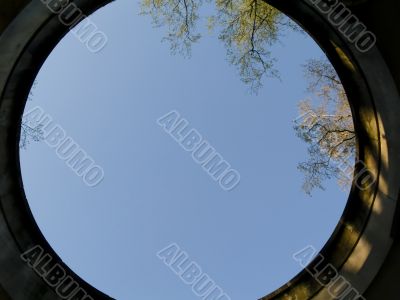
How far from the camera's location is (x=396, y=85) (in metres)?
9.70

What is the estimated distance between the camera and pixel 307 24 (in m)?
11.2

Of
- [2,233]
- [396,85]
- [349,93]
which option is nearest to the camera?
[396,85]

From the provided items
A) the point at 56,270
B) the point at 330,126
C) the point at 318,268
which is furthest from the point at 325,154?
the point at 56,270

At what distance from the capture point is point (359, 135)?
11.5 meters

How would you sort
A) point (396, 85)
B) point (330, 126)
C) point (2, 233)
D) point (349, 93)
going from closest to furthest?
point (396, 85) < point (2, 233) < point (349, 93) < point (330, 126)

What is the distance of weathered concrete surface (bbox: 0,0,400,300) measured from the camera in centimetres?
967

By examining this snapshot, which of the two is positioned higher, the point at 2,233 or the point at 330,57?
the point at 330,57

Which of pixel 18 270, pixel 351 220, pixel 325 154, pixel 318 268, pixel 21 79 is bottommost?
pixel 18 270

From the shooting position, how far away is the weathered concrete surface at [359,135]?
967 cm

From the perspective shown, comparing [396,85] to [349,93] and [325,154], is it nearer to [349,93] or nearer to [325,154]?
[349,93]

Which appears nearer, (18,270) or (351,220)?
(18,270)

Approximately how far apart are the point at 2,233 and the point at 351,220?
8.47m

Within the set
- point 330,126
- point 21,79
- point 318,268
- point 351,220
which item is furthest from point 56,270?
point 330,126

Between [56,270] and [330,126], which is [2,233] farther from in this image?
[330,126]
